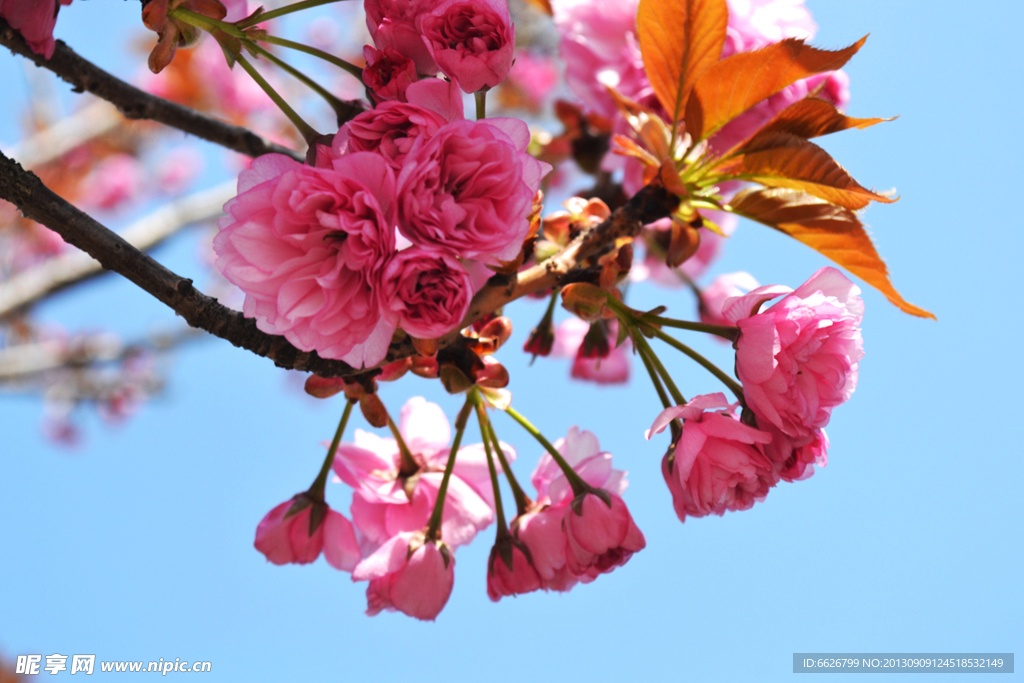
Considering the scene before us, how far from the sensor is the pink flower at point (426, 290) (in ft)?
1.46

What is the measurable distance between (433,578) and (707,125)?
0.62m

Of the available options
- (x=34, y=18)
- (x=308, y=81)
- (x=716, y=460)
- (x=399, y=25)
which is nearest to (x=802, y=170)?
(x=716, y=460)

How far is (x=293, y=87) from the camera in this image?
359 cm

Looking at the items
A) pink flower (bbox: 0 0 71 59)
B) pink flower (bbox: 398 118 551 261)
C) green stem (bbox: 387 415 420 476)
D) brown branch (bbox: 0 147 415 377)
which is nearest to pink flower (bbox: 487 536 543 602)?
green stem (bbox: 387 415 420 476)

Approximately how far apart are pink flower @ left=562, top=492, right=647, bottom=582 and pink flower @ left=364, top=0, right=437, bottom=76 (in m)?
0.47

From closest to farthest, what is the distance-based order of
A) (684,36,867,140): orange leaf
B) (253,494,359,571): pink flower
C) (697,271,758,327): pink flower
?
(684,36,867,140): orange leaf < (253,494,359,571): pink flower < (697,271,758,327): pink flower

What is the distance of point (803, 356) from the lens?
0.57m

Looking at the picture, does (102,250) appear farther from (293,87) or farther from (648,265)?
(293,87)

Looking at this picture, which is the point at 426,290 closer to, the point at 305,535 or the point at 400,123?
the point at 400,123

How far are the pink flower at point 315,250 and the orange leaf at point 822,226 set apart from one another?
44 centimetres

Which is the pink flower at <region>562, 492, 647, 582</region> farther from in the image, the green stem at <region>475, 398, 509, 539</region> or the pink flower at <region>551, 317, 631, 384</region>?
the pink flower at <region>551, 317, 631, 384</region>

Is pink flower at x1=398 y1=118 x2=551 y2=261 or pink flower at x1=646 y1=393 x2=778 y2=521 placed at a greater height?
pink flower at x1=398 y1=118 x2=551 y2=261

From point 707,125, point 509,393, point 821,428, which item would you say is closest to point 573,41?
point 707,125

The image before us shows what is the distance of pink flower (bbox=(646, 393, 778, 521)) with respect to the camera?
573mm
